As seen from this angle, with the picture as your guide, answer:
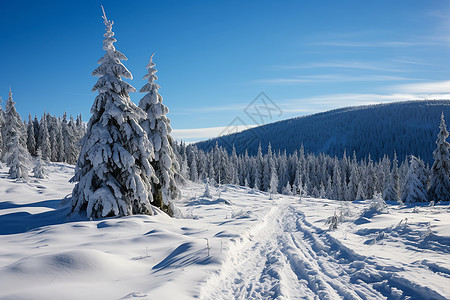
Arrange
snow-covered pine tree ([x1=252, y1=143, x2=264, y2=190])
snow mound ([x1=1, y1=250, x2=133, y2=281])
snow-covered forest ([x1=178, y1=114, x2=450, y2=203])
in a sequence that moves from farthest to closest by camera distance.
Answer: snow-covered pine tree ([x1=252, y1=143, x2=264, y2=190])
snow-covered forest ([x1=178, y1=114, x2=450, y2=203])
snow mound ([x1=1, y1=250, x2=133, y2=281])

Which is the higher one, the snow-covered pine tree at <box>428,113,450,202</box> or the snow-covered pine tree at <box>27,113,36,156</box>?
the snow-covered pine tree at <box>27,113,36,156</box>

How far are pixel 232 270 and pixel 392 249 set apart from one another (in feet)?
17.1

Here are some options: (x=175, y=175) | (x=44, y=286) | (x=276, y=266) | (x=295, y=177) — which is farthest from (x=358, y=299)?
(x=295, y=177)

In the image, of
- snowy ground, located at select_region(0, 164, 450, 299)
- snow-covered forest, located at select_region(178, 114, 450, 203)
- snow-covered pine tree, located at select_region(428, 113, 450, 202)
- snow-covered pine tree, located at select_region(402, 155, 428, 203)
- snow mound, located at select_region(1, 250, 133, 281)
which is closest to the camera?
snowy ground, located at select_region(0, 164, 450, 299)

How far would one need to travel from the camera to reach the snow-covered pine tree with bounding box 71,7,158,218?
1191 cm

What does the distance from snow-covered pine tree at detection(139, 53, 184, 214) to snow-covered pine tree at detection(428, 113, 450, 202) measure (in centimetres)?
3228

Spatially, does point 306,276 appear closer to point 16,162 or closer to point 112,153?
point 112,153

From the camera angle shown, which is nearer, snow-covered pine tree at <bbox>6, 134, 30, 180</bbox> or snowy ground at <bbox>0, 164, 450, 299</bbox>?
snowy ground at <bbox>0, 164, 450, 299</bbox>

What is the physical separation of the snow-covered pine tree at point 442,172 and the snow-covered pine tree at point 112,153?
34.7m

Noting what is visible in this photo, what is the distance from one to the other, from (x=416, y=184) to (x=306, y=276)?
34.6 m

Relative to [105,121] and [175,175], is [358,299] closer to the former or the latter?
[105,121]

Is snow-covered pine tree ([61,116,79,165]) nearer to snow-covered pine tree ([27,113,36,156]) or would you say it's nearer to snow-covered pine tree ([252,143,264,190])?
snow-covered pine tree ([27,113,36,156])

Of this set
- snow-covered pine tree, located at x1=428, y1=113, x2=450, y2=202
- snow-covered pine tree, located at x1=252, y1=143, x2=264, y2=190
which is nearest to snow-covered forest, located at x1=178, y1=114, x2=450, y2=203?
snow-covered pine tree, located at x1=252, y1=143, x2=264, y2=190

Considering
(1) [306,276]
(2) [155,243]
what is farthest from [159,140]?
(1) [306,276]
